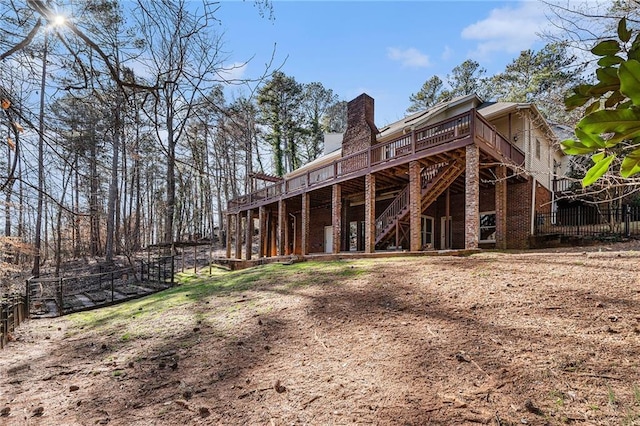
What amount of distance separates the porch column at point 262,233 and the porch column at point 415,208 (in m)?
11.5

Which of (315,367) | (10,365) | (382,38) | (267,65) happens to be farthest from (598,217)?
(10,365)

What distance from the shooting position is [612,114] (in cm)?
77

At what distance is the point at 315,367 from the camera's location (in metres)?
3.70

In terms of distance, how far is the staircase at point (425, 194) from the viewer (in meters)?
13.0

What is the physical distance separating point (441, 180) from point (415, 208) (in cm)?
236

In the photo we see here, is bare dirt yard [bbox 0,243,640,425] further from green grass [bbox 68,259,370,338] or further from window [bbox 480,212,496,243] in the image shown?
window [bbox 480,212,496,243]

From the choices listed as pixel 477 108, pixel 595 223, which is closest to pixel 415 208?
pixel 477 108

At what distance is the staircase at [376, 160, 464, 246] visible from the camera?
42.6 ft

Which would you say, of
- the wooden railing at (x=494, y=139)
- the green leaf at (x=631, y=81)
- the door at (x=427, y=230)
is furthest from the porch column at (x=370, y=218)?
the green leaf at (x=631, y=81)

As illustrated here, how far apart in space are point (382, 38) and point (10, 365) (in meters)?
7.44

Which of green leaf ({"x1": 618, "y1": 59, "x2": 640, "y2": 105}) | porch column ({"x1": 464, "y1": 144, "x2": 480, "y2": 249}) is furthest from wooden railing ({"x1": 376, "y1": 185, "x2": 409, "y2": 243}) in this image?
green leaf ({"x1": 618, "y1": 59, "x2": 640, "y2": 105})

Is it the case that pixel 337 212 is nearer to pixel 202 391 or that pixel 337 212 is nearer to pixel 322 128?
pixel 202 391

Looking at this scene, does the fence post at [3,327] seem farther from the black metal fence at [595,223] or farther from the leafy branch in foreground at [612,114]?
the black metal fence at [595,223]

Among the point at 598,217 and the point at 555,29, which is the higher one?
the point at 555,29
